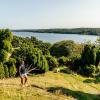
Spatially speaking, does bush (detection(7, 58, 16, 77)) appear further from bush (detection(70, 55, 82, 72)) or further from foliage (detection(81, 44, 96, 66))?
foliage (detection(81, 44, 96, 66))

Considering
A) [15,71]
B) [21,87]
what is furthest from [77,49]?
[21,87]

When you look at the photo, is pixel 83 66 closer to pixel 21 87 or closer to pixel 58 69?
pixel 58 69

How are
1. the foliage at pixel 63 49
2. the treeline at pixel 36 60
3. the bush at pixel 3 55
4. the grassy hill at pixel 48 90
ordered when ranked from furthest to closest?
1. the foliage at pixel 63 49
2. the bush at pixel 3 55
3. the treeline at pixel 36 60
4. the grassy hill at pixel 48 90

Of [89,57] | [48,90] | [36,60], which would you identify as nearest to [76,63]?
[89,57]

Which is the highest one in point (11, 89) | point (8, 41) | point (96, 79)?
point (8, 41)

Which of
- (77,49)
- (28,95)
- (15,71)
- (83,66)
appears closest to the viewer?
(28,95)

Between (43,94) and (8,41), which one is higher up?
(8,41)

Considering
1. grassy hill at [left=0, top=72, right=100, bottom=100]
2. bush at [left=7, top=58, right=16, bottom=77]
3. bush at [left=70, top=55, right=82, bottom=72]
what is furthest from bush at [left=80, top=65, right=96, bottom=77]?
bush at [left=7, top=58, right=16, bottom=77]

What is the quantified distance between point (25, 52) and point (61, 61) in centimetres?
1178

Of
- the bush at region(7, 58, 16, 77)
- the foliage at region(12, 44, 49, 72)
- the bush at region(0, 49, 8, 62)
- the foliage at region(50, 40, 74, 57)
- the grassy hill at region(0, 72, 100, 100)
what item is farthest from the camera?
the foliage at region(50, 40, 74, 57)

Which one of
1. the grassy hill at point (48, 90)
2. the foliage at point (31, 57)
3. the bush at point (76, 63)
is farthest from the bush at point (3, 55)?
the bush at point (76, 63)

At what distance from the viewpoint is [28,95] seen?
23109 mm

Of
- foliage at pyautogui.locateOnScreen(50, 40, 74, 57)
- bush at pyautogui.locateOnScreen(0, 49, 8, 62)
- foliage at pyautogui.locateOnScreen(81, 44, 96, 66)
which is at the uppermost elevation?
bush at pyautogui.locateOnScreen(0, 49, 8, 62)

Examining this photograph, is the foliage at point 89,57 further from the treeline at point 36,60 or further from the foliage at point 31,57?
the foliage at point 31,57
